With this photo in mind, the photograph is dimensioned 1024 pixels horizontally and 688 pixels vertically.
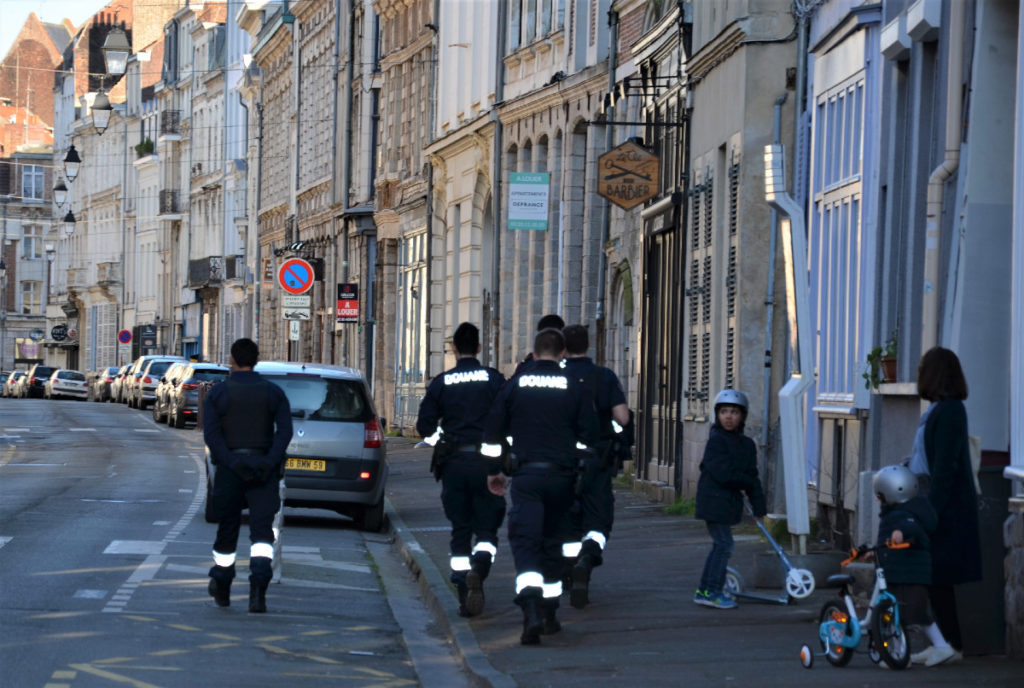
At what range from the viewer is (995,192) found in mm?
12383

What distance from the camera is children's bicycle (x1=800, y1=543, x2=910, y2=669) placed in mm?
10219

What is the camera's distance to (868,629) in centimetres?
1042

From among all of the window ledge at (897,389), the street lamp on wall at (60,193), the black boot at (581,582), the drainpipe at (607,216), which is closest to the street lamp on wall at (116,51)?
the street lamp on wall at (60,193)

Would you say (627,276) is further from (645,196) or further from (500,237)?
(500,237)

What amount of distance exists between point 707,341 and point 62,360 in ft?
349

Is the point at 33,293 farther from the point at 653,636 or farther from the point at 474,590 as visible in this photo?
the point at 653,636

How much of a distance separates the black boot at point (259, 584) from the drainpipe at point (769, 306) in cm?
741

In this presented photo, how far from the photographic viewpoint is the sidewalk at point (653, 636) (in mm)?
10234

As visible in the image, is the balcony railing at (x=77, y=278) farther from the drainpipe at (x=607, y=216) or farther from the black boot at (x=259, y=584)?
the black boot at (x=259, y=584)

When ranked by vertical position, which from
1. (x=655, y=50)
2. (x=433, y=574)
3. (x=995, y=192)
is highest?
(x=655, y=50)

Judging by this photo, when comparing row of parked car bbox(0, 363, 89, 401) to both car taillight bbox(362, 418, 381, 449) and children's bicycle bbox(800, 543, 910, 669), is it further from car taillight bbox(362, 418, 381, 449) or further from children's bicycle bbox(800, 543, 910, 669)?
children's bicycle bbox(800, 543, 910, 669)

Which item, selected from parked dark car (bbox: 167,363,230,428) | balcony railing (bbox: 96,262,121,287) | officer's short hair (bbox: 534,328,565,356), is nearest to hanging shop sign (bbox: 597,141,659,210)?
officer's short hair (bbox: 534,328,565,356)

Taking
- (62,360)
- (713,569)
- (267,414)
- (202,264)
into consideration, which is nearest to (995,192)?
(713,569)

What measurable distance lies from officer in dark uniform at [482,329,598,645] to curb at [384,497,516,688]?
19.9 inches
